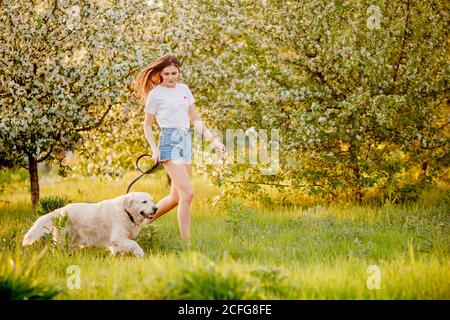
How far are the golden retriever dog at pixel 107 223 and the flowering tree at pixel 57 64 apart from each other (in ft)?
9.40

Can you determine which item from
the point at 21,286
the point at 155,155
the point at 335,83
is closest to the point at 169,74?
the point at 155,155

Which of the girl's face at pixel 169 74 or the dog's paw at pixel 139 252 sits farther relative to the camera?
the girl's face at pixel 169 74

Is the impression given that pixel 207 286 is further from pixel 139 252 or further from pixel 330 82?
pixel 330 82

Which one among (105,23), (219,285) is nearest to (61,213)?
(219,285)

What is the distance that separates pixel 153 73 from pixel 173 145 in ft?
3.54

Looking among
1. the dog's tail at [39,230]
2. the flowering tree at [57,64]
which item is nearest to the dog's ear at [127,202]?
the dog's tail at [39,230]

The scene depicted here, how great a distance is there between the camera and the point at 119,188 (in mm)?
15336

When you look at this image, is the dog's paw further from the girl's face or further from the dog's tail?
the girl's face

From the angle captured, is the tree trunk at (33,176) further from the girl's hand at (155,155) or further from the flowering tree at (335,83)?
the girl's hand at (155,155)

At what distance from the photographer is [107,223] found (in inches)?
296

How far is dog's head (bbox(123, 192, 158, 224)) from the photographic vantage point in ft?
23.7

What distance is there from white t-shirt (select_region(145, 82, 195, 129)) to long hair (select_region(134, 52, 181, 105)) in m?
0.25

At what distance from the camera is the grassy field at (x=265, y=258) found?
5.24 m
